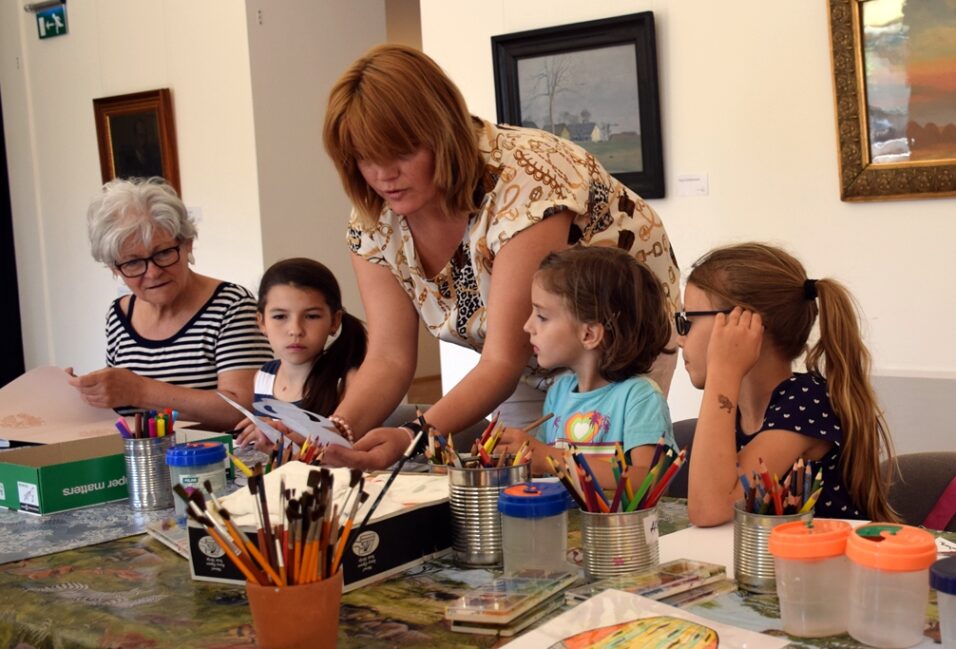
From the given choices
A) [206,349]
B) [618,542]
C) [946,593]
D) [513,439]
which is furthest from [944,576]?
[206,349]

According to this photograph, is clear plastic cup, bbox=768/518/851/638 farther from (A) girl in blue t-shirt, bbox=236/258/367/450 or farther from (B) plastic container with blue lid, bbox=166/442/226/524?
(A) girl in blue t-shirt, bbox=236/258/367/450

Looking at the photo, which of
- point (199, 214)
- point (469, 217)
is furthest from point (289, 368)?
point (199, 214)

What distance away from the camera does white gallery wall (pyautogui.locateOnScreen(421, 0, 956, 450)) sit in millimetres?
3850

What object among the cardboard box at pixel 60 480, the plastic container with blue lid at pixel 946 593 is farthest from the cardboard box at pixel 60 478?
the plastic container with blue lid at pixel 946 593

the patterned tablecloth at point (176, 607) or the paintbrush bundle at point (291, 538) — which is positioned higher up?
the paintbrush bundle at point (291, 538)

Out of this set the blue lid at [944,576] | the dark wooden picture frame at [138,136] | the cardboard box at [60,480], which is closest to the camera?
the blue lid at [944,576]

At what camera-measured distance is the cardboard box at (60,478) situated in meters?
1.88

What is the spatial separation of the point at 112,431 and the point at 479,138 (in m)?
0.98

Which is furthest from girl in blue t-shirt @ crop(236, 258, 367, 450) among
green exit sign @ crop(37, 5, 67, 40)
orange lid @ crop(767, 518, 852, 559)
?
green exit sign @ crop(37, 5, 67, 40)

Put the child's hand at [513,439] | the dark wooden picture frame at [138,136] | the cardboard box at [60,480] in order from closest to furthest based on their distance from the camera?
1. the child's hand at [513,439]
2. the cardboard box at [60,480]
3. the dark wooden picture frame at [138,136]

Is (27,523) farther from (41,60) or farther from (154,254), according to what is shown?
(41,60)

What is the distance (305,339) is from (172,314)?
393mm

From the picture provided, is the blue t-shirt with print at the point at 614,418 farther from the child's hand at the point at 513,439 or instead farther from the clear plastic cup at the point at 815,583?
the clear plastic cup at the point at 815,583

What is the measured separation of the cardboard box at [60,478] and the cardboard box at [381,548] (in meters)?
0.58
